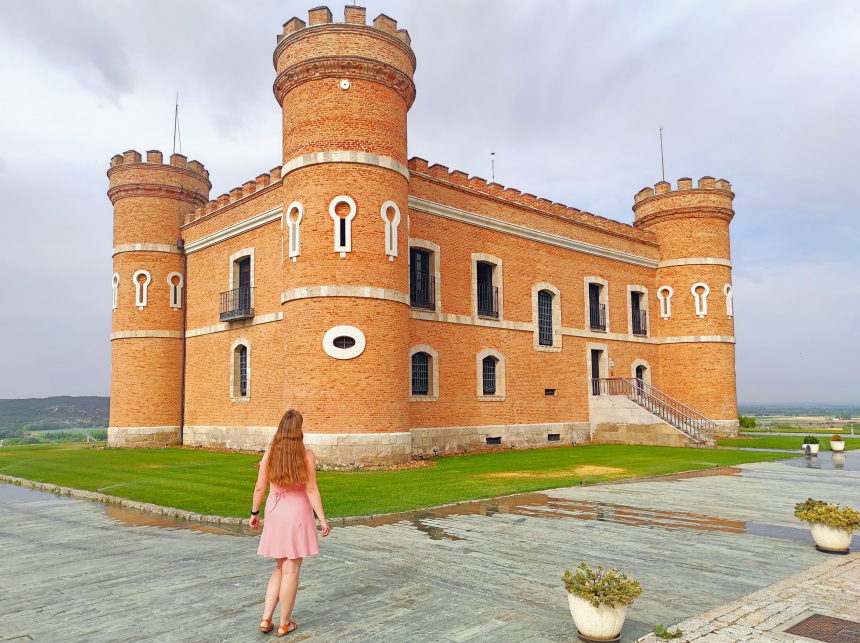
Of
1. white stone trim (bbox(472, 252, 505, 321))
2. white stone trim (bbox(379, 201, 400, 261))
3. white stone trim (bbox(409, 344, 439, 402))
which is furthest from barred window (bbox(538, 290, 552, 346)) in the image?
white stone trim (bbox(379, 201, 400, 261))

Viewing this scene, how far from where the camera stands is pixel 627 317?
95.1ft

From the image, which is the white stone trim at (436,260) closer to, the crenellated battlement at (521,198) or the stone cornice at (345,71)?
the crenellated battlement at (521,198)

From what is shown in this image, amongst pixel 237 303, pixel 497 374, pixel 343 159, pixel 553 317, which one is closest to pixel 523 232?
pixel 553 317

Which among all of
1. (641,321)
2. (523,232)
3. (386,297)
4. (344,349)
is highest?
(523,232)

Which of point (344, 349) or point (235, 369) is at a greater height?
point (344, 349)

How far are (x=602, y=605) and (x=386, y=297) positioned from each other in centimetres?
1331

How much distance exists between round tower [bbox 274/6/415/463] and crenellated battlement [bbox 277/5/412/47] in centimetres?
4

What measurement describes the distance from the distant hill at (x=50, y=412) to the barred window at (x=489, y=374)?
55757mm

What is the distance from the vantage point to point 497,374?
23.4 metres

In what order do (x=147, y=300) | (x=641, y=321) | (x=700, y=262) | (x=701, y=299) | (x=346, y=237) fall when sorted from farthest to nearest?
(x=641, y=321) < (x=700, y=262) < (x=701, y=299) < (x=147, y=300) < (x=346, y=237)

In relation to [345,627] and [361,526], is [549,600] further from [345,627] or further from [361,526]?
[361,526]

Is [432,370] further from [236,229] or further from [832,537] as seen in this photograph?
[832,537]

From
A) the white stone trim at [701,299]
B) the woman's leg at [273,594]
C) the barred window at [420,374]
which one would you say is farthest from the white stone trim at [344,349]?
the white stone trim at [701,299]

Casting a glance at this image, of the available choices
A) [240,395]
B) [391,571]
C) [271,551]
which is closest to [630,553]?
[391,571]
